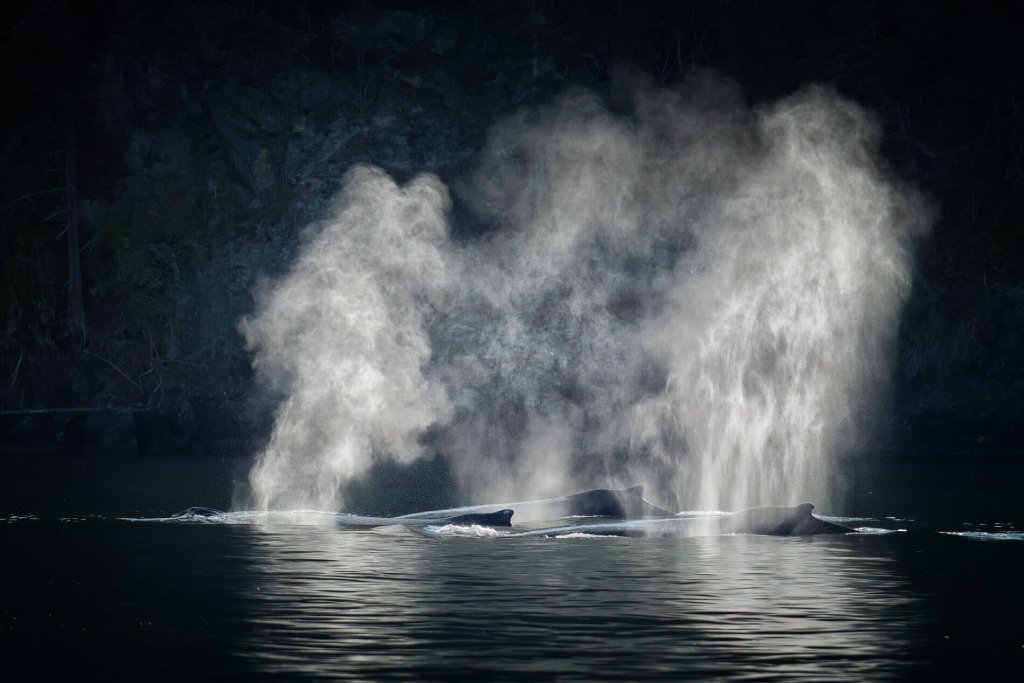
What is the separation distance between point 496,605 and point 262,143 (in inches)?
3050

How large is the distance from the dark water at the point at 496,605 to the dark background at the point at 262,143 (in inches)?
1886

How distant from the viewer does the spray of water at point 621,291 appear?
3039 inches

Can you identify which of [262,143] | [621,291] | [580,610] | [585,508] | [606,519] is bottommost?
[580,610]

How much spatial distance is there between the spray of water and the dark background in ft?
6.27

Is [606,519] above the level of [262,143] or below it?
below

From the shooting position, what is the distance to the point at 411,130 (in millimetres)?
96250

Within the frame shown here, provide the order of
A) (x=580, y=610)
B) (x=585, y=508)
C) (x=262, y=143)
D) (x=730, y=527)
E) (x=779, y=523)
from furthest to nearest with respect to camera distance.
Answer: (x=262, y=143) → (x=585, y=508) → (x=730, y=527) → (x=779, y=523) → (x=580, y=610)

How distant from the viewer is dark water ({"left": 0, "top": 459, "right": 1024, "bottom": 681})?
707 inches

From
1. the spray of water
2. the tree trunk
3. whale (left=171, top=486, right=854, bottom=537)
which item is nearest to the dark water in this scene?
whale (left=171, top=486, right=854, bottom=537)

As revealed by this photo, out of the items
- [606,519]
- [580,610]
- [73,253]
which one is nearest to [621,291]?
[73,253]

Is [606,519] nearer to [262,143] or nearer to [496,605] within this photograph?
[496,605]

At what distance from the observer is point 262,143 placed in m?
97.0

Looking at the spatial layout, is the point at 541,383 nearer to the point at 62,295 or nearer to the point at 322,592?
the point at 62,295

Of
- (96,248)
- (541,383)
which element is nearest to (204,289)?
(96,248)
